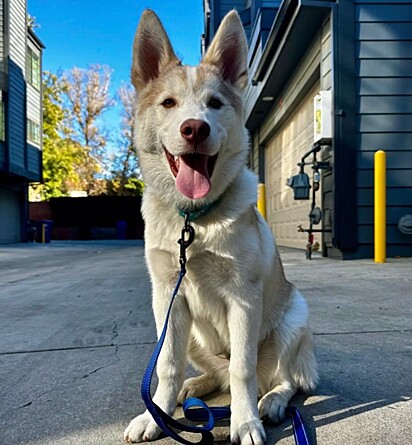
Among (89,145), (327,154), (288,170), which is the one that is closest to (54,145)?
(89,145)

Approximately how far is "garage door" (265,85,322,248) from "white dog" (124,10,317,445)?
595 cm

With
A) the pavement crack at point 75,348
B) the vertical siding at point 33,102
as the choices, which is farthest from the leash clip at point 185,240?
the vertical siding at point 33,102

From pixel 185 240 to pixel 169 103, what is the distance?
61 cm

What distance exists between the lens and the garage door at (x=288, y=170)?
842 cm

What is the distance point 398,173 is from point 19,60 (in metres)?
15.4

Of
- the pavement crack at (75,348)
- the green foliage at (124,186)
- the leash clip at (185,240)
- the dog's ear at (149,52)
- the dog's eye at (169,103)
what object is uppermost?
the green foliage at (124,186)

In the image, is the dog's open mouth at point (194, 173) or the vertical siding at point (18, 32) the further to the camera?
the vertical siding at point (18, 32)

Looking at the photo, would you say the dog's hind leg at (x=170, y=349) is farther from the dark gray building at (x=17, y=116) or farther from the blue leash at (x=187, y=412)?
the dark gray building at (x=17, y=116)

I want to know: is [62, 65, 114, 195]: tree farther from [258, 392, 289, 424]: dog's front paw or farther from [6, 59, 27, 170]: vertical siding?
[258, 392, 289, 424]: dog's front paw

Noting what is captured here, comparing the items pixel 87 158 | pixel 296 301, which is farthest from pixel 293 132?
pixel 87 158

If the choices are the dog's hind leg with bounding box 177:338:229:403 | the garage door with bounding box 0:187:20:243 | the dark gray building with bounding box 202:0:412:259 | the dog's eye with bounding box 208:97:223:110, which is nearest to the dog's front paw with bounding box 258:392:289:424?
the dog's hind leg with bounding box 177:338:229:403

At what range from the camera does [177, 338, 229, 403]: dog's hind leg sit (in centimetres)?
171

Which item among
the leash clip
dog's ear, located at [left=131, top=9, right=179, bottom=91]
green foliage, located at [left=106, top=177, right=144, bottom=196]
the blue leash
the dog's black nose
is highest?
green foliage, located at [left=106, top=177, right=144, bottom=196]

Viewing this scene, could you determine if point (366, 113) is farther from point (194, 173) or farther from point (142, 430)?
point (142, 430)
